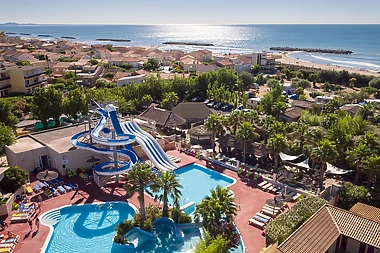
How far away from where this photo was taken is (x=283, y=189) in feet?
95.6

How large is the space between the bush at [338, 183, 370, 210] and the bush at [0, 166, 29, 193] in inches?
1028

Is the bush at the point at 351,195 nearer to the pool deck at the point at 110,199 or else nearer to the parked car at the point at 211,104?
the pool deck at the point at 110,199

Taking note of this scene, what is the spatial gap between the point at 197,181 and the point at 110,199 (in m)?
8.53

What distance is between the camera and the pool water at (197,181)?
2908cm

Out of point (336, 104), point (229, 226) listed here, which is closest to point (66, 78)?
point (336, 104)

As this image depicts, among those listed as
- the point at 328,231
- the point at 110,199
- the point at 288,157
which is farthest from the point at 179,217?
the point at 288,157

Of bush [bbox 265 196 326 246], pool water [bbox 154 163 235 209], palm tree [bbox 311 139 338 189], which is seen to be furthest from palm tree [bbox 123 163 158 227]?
palm tree [bbox 311 139 338 189]

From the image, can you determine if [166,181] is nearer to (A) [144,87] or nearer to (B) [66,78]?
(A) [144,87]

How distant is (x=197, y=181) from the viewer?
31891 mm

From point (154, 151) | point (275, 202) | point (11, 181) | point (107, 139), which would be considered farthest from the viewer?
point (154, 151)

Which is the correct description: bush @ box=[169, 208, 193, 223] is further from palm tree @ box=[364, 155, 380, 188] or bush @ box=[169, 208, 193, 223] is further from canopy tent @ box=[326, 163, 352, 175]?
palm tree @ box=[364, 155, 380, 188]

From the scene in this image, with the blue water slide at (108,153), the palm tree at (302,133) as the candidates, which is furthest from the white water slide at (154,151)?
the palm tree at (302,133)

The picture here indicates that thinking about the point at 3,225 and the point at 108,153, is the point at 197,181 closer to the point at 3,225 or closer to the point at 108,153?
the point at 108,153

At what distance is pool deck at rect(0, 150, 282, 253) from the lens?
21.8 metres
